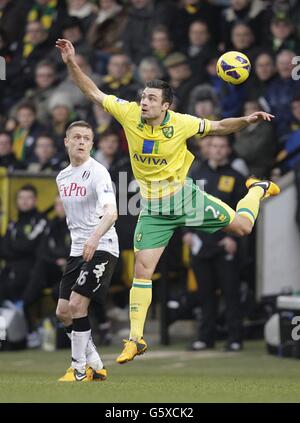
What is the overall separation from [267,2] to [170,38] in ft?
5.01

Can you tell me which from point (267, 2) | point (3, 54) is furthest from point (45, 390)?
point (3, 54)

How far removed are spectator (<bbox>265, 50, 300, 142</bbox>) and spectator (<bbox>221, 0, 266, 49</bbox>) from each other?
5.01 ft

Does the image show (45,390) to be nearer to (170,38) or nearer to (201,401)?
(201,401)

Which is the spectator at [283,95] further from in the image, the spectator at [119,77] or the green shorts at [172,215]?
the green shorts at [172,215]

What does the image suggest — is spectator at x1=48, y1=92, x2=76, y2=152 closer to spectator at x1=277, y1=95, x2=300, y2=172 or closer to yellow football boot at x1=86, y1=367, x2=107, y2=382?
spectator at x1=277, y1=95, x2=300, y2=172

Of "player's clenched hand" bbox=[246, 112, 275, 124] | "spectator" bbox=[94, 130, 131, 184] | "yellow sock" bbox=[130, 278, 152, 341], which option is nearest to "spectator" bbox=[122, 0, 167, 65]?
"spectator" bbox=[94, 130, 131, 184]

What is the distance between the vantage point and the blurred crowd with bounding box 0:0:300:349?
15055 mm

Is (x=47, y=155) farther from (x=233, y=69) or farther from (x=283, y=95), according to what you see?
(x=233, y=69)

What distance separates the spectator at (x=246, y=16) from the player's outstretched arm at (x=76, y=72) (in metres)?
6.41

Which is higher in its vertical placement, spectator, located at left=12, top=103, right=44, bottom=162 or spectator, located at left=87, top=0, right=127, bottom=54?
spectator, located at left=87, top=0, right=127, bottom=54

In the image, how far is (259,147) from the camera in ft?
51.1

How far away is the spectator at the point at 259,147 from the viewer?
15.5m

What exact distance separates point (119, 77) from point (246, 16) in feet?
6.51

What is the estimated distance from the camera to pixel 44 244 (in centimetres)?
1605
